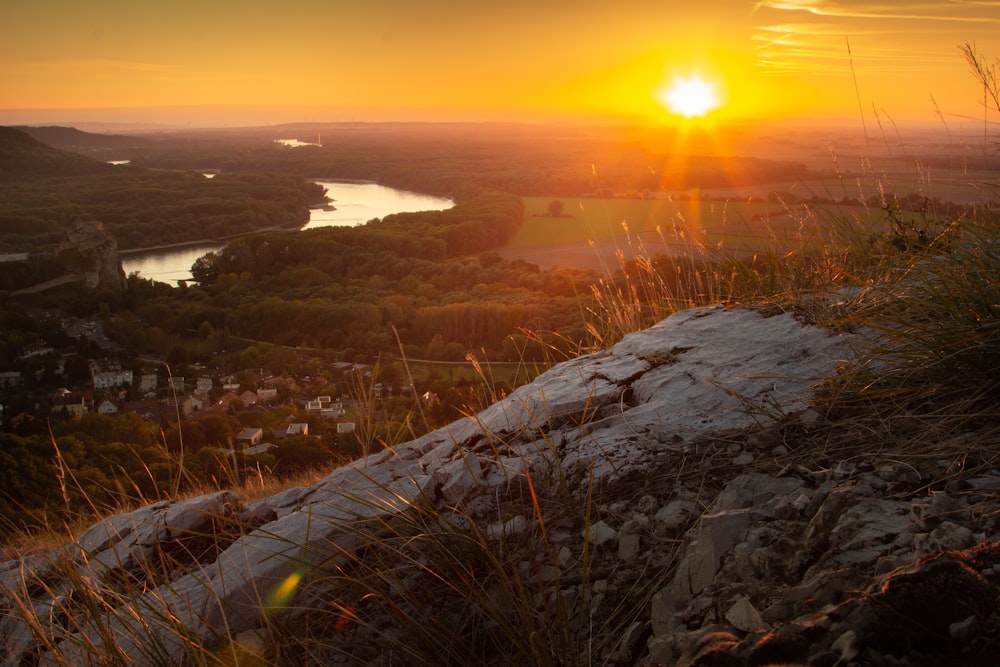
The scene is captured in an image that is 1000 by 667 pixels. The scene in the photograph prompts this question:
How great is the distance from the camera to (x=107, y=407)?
437 inches

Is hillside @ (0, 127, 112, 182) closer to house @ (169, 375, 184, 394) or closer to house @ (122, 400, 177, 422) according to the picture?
house @ (122, 400, 177, 422)

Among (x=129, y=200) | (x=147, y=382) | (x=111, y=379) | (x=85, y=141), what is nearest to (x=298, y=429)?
(x=147, y=382)

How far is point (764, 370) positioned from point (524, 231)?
2798cm

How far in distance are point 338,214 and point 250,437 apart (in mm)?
32091

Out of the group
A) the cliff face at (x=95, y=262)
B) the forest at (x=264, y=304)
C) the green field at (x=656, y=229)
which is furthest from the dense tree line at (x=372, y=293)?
the green field at (x=656, y=229)

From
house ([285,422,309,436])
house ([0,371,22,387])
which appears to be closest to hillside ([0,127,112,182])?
house ([0,371,22,387])

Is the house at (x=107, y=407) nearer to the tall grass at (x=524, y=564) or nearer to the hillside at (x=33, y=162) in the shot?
the tall grass at (x=524, y=564)

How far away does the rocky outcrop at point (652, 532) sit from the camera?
4.05ft

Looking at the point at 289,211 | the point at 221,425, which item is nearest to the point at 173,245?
the point at 289,211

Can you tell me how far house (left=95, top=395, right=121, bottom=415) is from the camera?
10844mm

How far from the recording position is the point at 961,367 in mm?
1990

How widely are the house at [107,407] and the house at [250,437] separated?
435cm

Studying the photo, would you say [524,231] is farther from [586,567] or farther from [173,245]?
[586,567]

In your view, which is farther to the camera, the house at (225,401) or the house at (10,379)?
the house at (10,379)
